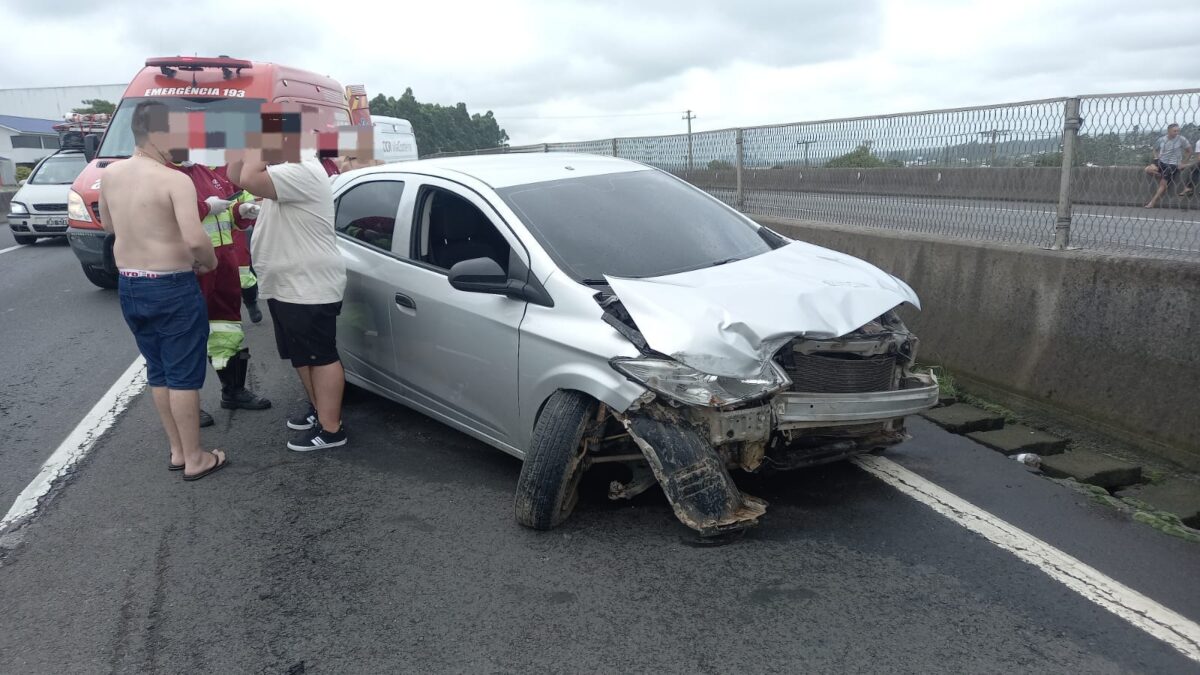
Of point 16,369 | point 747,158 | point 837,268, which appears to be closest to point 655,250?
point 837,268

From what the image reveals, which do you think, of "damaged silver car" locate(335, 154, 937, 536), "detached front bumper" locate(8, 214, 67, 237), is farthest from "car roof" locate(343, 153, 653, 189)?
"detached front bumper" locate(8, 214, 67, 237)

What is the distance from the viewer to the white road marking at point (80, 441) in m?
4.18

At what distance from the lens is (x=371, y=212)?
5.19 metres

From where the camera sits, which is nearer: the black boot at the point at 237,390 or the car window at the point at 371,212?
the car window at the point at 371,212

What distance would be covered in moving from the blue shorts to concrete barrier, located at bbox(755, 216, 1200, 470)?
4.75m

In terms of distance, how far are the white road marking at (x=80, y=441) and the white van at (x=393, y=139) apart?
10.5 m

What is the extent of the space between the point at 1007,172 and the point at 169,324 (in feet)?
17.4

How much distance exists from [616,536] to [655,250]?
1.47m

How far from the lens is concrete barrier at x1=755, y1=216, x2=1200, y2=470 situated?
4355 mm

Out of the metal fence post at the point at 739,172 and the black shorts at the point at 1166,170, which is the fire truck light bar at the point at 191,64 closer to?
the metal fence post at the point at 739,172

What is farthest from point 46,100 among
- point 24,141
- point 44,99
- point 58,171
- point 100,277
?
point 100,277

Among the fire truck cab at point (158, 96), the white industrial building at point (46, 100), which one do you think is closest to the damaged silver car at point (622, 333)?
the fire truck cab at point (158, 96)

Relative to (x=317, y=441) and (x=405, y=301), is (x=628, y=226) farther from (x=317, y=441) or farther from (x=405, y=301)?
(x=317, y=441)

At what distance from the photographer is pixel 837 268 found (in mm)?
4316
